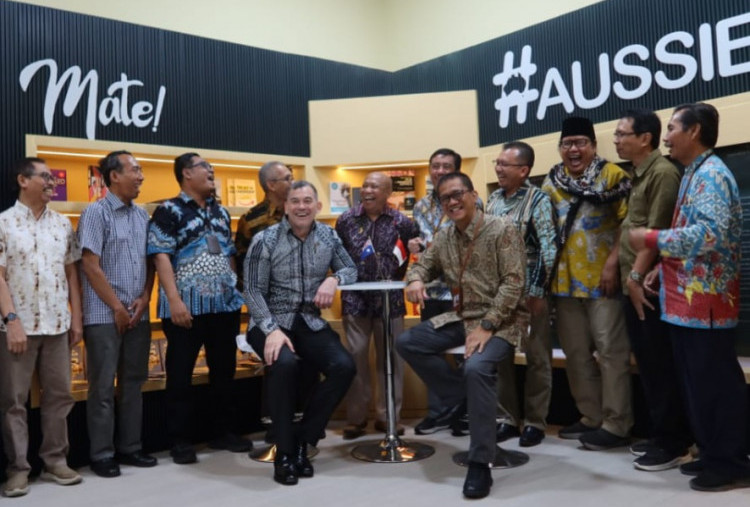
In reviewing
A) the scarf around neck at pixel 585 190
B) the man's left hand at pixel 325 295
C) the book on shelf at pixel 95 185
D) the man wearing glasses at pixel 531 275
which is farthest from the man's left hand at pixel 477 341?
the book on shelf at pixel 95 185

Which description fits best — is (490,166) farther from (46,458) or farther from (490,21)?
(46,458)

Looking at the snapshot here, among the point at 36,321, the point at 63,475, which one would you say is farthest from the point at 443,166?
the point at 63,475

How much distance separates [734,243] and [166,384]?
3.07 meters

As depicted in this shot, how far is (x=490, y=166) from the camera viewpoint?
198 inches

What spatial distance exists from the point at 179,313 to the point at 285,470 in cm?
108

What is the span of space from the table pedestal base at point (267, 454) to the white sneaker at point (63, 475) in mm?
929

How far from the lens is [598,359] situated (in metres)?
3.93

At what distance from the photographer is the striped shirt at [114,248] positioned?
3695 millimetres

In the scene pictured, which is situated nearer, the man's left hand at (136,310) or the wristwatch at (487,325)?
the wristwatch at (487,325)

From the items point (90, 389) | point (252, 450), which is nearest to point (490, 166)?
point (252, 450)

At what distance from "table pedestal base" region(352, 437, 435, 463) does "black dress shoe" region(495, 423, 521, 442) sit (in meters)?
0.45

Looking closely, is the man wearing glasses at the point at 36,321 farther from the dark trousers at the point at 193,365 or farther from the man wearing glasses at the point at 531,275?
the man wearing glasses at the point at 531,275

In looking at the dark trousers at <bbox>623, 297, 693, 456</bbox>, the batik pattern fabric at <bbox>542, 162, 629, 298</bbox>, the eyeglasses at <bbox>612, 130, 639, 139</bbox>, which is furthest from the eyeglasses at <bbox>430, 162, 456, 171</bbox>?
the dark trousers at <bbox>623, 297, 693, 456</bbox>

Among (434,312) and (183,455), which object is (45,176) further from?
(434,312)
